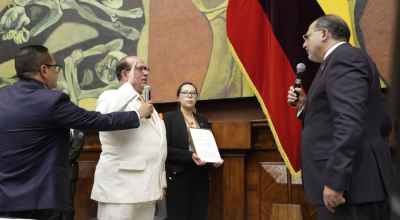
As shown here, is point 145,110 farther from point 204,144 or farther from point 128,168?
point 204,144

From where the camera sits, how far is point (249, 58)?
12.5ft

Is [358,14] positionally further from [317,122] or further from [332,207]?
[332,207]

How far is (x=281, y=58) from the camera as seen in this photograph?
3.54 meters

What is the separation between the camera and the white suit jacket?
2494mm

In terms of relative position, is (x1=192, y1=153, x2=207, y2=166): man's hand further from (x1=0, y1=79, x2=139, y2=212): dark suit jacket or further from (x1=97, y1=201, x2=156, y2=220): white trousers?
(x1=0, y1=79, x2=139, y2=212): dark suit jacket

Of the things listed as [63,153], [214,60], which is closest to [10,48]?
[214,60]

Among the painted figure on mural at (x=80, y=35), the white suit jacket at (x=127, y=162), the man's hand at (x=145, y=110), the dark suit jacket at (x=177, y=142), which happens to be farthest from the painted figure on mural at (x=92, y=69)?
the man's hand at (x=145, y=110)

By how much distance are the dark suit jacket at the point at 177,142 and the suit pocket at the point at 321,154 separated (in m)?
1.65

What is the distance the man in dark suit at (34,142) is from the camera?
2023 millimetres

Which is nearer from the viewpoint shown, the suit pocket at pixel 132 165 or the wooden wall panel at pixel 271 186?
the suit pocket at pixel 132 165

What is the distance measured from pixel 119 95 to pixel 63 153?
59cm

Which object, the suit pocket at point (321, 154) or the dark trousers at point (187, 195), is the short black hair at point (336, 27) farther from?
the dark trousers at point (187, 195)

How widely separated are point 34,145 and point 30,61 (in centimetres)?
52

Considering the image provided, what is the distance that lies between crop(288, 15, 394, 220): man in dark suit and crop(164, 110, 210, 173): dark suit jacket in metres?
1.61
